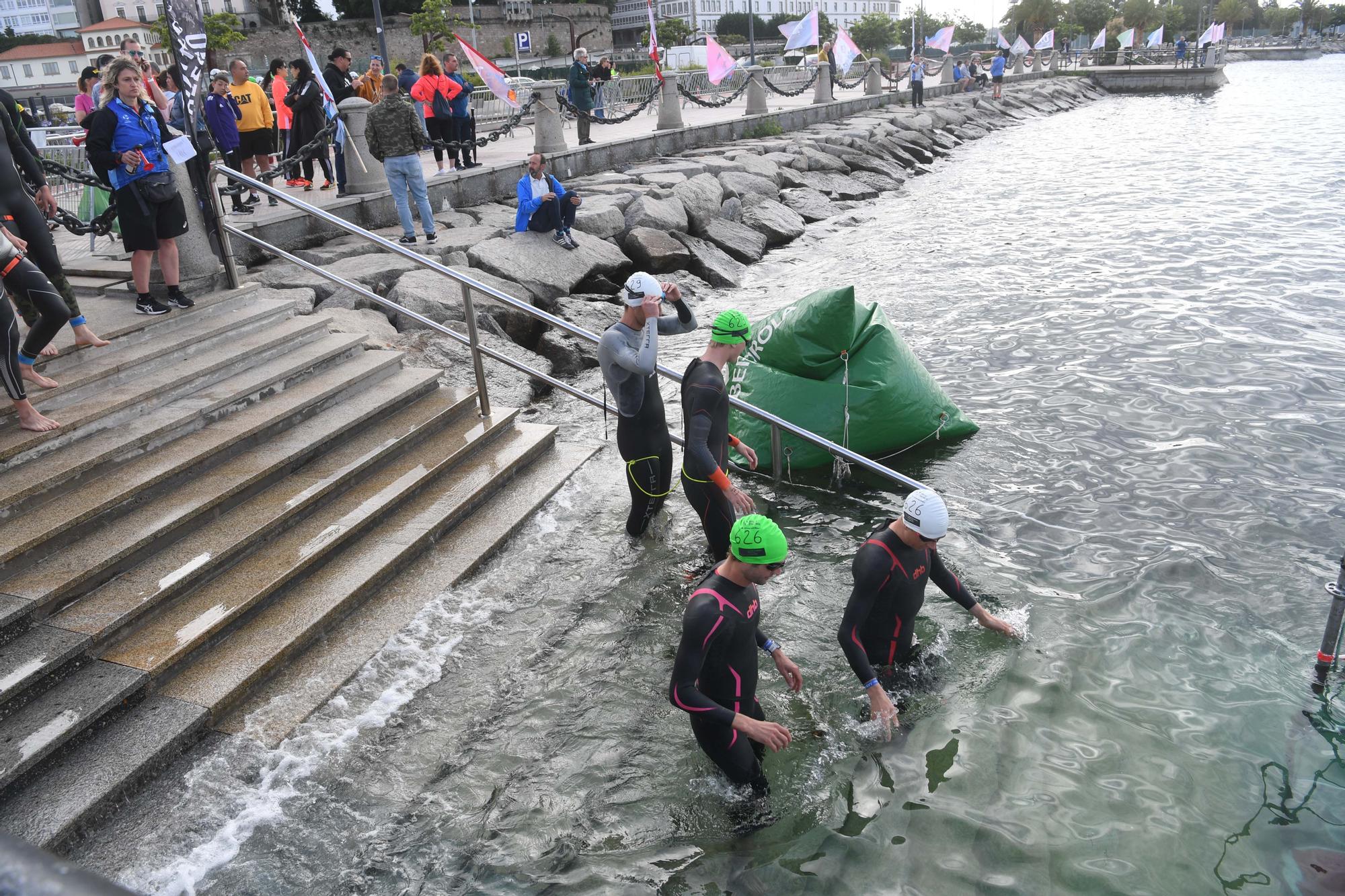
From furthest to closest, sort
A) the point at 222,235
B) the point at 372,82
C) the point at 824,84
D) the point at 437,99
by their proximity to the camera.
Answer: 1. the point at 824,84
2. the point at 372,82
3. the point at 437,99
4. the point at 222,235

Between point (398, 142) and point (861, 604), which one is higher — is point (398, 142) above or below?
above

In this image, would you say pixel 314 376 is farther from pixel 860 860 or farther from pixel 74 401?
pixel 860 860

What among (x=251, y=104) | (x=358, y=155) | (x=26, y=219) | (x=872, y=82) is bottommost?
(x=872, y=82)

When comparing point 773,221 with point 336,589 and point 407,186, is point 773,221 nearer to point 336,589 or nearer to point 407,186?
point 407,186

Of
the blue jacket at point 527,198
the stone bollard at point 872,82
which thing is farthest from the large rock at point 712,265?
the stone bollard at point 872,82

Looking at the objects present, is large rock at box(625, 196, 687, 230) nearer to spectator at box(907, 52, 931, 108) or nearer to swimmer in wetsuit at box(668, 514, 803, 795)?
swimmer in wetsuit at box(668, 514, 803, 795)

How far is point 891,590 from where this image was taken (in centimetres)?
475

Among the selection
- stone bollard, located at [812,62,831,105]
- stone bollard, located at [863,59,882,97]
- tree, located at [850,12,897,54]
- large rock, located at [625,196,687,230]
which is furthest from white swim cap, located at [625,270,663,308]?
tree, located at [850,12,897,54]

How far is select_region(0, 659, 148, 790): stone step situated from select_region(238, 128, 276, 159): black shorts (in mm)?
10223

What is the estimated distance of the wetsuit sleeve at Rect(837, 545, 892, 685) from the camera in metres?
4.50

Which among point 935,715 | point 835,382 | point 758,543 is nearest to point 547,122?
point 835,382

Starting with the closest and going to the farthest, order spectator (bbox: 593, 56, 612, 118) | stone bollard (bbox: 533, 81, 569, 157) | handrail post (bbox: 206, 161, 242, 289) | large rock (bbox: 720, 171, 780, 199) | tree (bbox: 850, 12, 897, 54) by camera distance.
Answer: handrail post (bbox: 206, 161, 242, 289) → stone bollard (bbox: 533, 81, 569, 157) → large rock (bbox: 720, 171, 780, 199) → spectator (bbox: 593, 56, 612, 118) → tree (bbox: 850, 12, 897, 54)

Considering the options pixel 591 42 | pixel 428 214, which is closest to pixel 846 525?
pixel 428 214

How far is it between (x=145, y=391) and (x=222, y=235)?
2267mm
